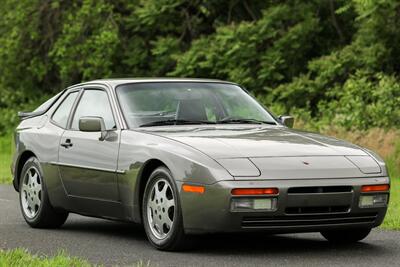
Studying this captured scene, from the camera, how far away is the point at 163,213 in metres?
9.23

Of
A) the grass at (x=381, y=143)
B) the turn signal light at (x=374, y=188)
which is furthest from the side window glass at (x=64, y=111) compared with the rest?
the grass at (x=381, y=143)

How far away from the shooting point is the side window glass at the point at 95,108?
412 inches

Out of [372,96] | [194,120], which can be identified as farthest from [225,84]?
[372,96]

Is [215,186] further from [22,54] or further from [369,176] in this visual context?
[22,54]

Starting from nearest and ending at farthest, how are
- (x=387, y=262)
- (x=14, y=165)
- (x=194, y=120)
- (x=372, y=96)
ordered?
(x=387, y=262)
(x=194, y=120)
(x=14, y=165)
(x=372, y=96)

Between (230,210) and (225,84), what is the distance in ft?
8.45

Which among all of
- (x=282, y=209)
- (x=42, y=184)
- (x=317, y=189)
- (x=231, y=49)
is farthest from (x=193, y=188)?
(x=231, y=49)

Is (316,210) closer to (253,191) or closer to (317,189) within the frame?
(317,189)

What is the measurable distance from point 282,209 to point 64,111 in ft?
11.6

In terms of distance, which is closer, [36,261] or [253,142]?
[36,261]

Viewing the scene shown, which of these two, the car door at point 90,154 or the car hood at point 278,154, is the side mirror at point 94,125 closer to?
the car door at point 90,154

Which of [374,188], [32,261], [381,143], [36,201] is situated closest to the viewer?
[32,261]

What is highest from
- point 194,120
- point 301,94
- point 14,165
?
point 194,120

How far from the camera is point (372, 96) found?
82.7 feet
